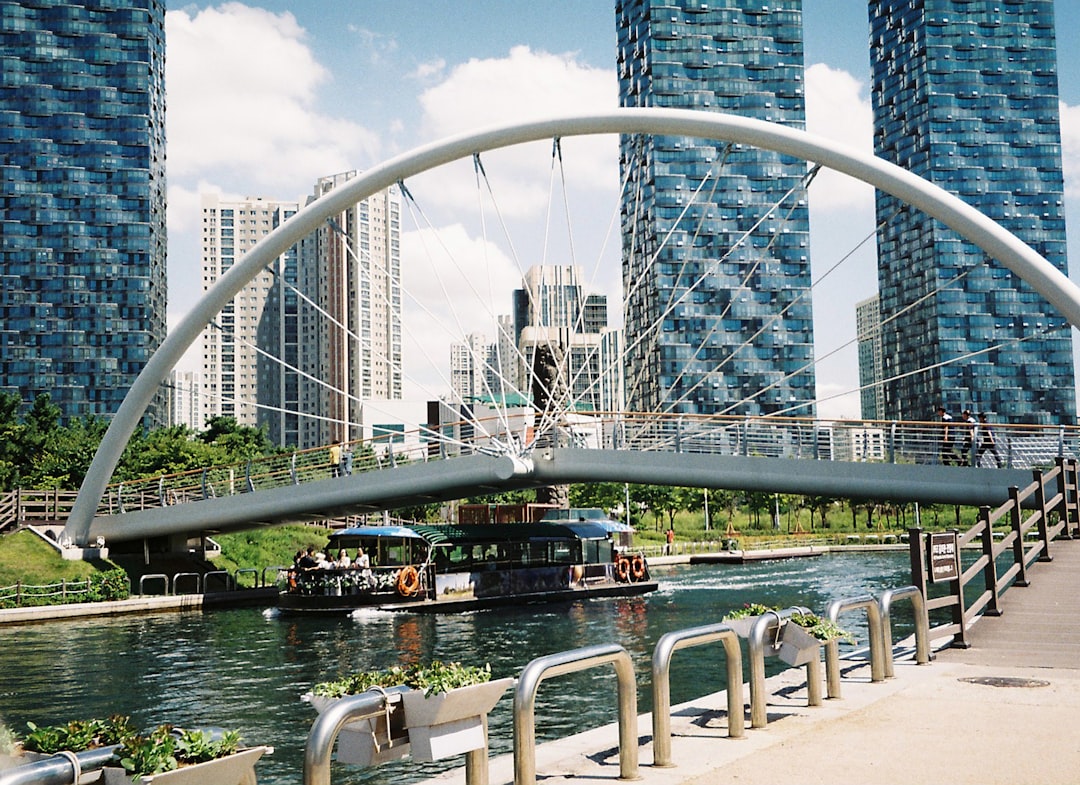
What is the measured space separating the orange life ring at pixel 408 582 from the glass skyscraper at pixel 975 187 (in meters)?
113

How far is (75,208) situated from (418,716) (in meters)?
142

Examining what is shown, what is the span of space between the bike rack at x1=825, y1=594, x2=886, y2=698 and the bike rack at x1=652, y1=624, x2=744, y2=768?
1.78 m

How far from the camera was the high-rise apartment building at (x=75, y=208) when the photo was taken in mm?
135750

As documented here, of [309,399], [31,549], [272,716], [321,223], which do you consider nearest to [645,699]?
[272,716]

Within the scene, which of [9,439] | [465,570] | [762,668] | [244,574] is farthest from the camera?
[9,439]

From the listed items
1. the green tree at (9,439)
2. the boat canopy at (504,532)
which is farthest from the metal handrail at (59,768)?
the green tree at (9,439)

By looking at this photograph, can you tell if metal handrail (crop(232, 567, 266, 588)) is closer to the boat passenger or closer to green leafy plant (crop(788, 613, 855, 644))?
the boat passenger

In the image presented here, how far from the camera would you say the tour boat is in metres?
39.0

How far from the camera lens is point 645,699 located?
19.3 m

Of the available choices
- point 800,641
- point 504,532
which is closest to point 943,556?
point 800,641

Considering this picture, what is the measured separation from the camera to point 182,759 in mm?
6266

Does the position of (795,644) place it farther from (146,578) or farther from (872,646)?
(146,578)

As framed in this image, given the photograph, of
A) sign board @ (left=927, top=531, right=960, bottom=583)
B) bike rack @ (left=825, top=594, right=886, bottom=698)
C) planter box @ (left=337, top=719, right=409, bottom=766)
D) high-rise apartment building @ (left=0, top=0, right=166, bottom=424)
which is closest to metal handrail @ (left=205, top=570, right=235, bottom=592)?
sign board @ (left=927, top=531, right=960, bottom=583)

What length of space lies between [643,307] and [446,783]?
136885 millimetres
